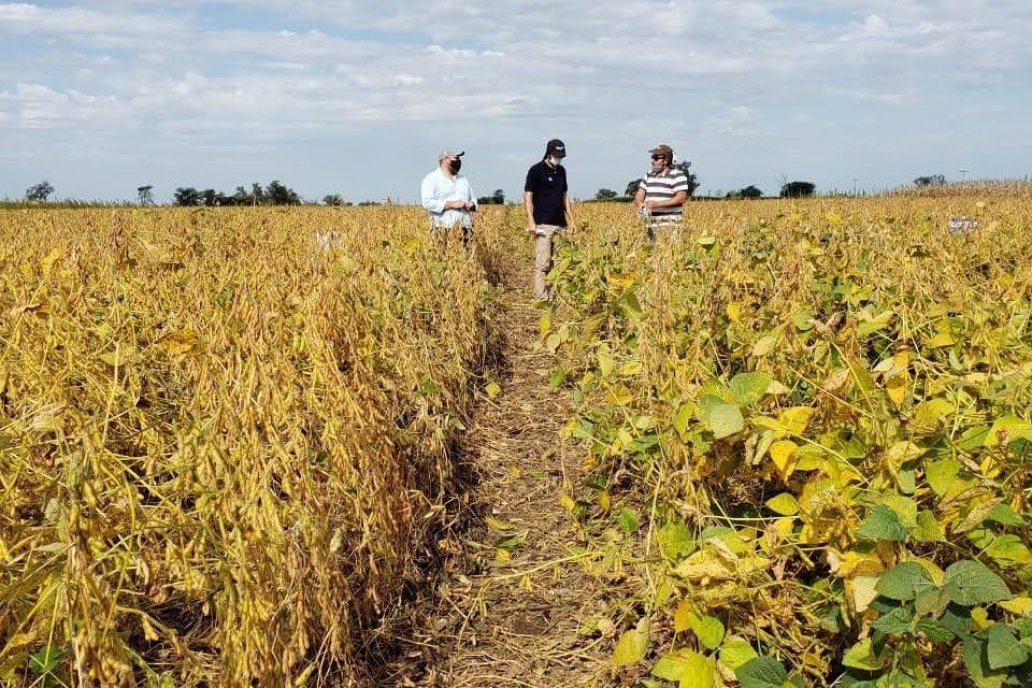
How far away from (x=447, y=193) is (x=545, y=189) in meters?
0.92

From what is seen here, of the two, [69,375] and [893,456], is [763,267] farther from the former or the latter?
[69,375]

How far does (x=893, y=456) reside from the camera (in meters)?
1.58

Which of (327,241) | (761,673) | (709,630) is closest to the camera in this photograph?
(761,673)

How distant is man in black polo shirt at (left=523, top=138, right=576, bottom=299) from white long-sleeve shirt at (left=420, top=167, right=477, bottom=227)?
2.07ft

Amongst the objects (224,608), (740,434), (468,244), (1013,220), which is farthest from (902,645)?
(1013,220)

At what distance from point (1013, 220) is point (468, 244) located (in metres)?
4.51

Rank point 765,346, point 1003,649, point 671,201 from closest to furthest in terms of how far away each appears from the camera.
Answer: point 1003,649 < point 765,346 < point 671,201

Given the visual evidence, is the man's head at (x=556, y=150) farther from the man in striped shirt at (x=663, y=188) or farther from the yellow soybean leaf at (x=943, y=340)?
the yellow soybean leaf at (x=943, y=340)

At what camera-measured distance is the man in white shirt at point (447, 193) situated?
22.2 feet

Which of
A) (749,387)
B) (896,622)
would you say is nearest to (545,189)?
(749,387)

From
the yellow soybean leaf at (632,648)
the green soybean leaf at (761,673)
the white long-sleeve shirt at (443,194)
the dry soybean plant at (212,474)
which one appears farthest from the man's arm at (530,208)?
the green soybean leaf at (761,673)

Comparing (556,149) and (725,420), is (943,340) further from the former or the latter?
(556,149)

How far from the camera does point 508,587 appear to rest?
9.04 feet

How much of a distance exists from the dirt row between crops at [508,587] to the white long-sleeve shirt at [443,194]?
286 centimetres
